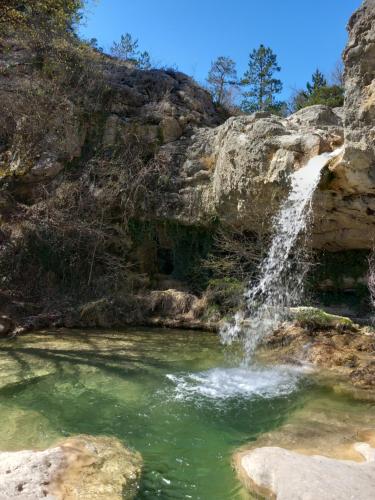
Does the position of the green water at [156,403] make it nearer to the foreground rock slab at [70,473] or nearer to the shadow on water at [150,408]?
the shadow on water at [150,408]

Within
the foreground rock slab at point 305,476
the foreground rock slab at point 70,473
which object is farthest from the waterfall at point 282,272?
the foreground rock slab at point 70,473

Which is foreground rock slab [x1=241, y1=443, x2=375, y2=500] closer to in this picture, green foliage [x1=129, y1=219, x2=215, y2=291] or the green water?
the green water

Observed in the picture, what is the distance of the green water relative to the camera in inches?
184

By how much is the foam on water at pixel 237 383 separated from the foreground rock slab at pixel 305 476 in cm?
225

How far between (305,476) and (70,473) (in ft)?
6.72

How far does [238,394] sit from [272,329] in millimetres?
3778

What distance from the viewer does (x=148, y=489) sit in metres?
4.14

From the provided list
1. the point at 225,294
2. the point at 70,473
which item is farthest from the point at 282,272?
the point at 70,473

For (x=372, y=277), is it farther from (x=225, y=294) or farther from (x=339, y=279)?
(x=225, y=294)

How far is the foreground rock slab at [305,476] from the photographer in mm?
3698

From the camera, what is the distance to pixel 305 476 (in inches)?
154

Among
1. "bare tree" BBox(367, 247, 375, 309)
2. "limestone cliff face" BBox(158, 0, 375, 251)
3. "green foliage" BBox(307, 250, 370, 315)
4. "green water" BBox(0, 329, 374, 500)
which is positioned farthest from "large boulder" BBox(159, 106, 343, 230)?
"green water" BBox(0, 329, 374, 500)

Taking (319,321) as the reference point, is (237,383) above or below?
below

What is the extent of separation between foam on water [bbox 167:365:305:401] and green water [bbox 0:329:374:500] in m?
0.02
